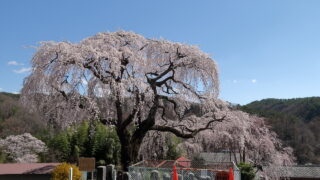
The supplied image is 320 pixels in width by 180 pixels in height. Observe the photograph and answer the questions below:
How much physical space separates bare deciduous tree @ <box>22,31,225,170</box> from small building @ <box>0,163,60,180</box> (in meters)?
4.19

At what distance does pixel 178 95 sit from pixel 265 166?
9.96m

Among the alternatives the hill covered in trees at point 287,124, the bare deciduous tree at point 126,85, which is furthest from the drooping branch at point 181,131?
the hill covered in trees at point 287,124

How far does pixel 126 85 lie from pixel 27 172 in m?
7.23

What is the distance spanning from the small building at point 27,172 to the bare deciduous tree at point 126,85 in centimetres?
419

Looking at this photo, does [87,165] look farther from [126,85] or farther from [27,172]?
[27,172]

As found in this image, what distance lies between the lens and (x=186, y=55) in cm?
1714

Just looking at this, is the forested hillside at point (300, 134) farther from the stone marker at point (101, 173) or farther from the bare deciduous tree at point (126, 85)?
the stone marker at point (101, 173)

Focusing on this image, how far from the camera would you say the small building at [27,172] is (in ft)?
59.3

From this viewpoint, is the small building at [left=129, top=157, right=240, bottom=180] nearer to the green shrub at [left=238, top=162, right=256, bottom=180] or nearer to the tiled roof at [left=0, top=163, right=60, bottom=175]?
the tiled roof at [left=0, top=163, right=60, bottom=175]

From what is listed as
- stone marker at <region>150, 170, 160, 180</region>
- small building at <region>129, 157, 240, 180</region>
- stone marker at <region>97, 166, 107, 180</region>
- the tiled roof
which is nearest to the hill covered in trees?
the tiled roof

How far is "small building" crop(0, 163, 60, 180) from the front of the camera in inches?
711

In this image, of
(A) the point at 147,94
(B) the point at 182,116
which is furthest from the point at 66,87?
(B) the point at 182,116

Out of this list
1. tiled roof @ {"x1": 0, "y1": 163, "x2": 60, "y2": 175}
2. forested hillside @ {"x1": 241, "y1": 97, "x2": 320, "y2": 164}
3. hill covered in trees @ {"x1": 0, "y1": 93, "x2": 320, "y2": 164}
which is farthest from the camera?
forested hillside @ {"x1": 241, "y1": 97, "x2": 320, "y2": 164}

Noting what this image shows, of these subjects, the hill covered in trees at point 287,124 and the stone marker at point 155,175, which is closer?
the stone marker at point 155,175
